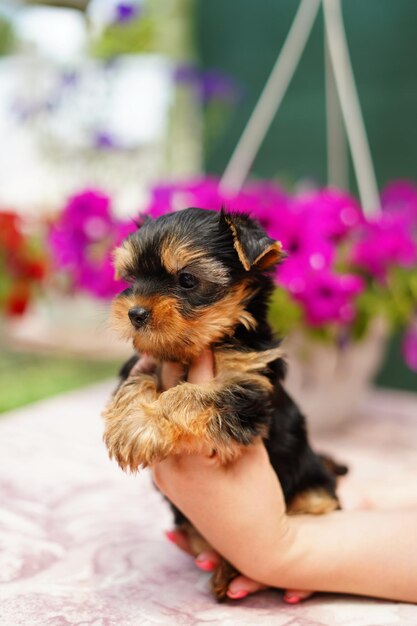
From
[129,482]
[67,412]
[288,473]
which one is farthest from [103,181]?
[288,473]

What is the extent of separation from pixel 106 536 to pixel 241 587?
0.58m

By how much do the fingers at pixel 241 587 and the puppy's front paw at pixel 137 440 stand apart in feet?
1.45

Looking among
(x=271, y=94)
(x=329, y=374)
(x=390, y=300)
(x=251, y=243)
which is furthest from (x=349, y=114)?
(x=251, y=243)

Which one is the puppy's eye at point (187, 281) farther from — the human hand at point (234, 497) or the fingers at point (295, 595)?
the fingers at point (295, 595)

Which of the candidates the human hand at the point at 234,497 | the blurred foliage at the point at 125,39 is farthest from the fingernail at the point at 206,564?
the blurred foliage at the point at 125,39

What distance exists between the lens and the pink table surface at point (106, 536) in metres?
1.68

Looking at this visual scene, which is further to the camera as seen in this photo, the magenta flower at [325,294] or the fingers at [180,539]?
the magenta flower at [325,294]

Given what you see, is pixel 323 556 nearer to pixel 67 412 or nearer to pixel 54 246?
pixel 67 412

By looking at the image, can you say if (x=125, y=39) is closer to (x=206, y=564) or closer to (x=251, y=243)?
(x=251, y=243)

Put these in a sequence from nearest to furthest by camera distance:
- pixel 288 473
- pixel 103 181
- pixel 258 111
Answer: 1. pixel 288 473
2. pixel 258 111
3. pixel 103 181

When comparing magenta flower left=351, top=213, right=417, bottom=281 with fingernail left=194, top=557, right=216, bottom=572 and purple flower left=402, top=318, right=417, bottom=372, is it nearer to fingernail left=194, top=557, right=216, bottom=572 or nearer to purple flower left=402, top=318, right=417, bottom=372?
purple flower left=402, top=318, right=417, bottom=372

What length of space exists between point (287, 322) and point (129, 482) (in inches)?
35.0

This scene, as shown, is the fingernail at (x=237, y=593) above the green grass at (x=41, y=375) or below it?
below

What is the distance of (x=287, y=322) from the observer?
287cm
